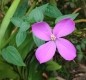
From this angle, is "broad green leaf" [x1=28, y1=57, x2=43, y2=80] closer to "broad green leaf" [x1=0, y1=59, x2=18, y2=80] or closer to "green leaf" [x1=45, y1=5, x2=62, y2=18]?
"broad green leaf" [x1=0, y1=59, x2=18, y2=80]

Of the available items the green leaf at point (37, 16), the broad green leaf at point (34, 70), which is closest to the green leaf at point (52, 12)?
the green leaf at point (37, 16)

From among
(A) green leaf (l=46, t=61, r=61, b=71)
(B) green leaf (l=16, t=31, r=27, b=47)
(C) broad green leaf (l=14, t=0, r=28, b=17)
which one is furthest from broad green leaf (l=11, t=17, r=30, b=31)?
(A) green leaf (l=46, t=61, r=61, b=71)

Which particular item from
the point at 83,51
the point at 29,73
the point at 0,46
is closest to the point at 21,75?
the point at 29,73

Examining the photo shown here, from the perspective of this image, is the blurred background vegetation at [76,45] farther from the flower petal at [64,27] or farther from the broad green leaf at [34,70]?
the flower petal at [64,27]

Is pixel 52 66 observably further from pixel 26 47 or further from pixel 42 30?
pixel 42 30

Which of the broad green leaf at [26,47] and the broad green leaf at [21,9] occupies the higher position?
the broad green leaf at [21,9]

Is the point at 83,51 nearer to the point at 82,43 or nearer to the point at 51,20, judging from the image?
the point at 82,43

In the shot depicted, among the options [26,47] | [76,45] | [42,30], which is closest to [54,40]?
[42,30]
